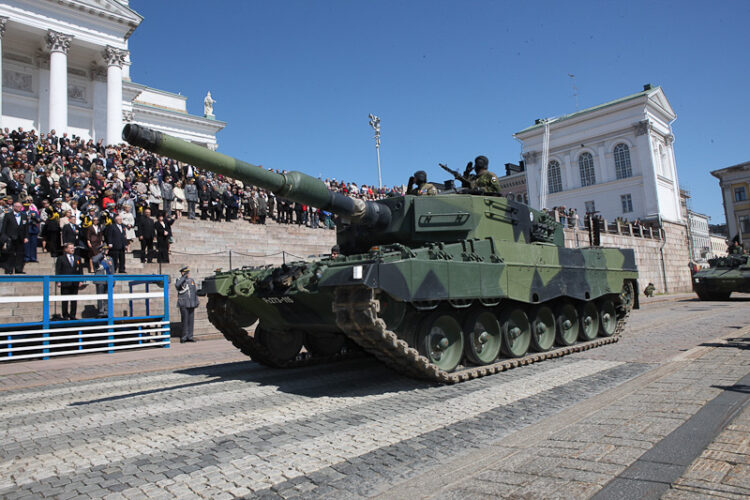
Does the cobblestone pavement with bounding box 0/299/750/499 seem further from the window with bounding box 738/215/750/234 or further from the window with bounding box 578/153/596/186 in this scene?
the window with bounding box 738/215/750/234

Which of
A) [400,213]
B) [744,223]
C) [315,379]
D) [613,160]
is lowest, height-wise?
[315,379]

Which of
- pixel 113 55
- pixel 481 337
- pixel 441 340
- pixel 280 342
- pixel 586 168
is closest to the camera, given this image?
pixel 441 340

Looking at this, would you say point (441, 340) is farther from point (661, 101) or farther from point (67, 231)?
point (661, 101)

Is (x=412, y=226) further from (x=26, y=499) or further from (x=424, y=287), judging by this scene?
(x=26, y=499)

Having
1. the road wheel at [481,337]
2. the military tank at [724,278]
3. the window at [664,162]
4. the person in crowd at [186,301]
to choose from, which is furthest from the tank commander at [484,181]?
the window at [664,162]

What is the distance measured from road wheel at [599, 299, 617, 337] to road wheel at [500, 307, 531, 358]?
2.97 meters

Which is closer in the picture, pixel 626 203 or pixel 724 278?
pixel 724 278

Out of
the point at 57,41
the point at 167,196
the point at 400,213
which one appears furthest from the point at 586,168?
the point at 400,213

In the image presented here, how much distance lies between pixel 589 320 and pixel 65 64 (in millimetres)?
37992

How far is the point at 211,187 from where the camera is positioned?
19.7 metres

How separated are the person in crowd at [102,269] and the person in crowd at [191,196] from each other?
530cm

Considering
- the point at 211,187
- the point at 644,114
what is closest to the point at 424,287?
the point at 211,187

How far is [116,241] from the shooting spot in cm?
1339

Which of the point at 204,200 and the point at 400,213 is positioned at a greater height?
the point at 204,200
